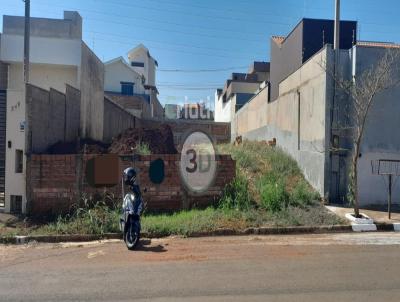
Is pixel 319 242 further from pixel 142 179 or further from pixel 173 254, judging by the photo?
pixel 142 179

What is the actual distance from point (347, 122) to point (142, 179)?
595 centimetres

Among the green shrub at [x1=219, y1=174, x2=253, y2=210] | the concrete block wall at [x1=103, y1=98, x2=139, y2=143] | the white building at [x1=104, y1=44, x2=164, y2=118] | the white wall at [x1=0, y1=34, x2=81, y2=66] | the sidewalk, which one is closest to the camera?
the sidewalk

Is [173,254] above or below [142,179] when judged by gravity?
below

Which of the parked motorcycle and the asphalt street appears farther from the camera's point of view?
the parked motorcycle

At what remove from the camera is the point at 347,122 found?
11586 millimetres

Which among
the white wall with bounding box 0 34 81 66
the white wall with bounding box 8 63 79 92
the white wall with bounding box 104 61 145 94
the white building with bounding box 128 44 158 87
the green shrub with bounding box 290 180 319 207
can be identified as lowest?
the green shrub with bounding box 290 180 319 207

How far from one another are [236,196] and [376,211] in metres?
3.71

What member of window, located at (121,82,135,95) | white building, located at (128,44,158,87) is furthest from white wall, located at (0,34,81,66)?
white building, located at (128,44,158,87)

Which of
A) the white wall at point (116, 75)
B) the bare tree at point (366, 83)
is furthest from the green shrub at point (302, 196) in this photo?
the white wall at point (116, 75)

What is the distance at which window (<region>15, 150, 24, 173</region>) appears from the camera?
33.7 feet

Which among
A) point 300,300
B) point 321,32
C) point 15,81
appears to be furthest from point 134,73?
point 300,300

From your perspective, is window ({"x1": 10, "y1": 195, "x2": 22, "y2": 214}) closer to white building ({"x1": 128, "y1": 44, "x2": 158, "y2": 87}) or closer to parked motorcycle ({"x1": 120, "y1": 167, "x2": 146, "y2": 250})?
parked motorcycle ({"x1": 120, "y1": 167, "x2": 146, "y2": 250})

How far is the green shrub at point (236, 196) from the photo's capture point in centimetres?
1030

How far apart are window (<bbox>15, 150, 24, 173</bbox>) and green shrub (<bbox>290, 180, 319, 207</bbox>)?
697cm
